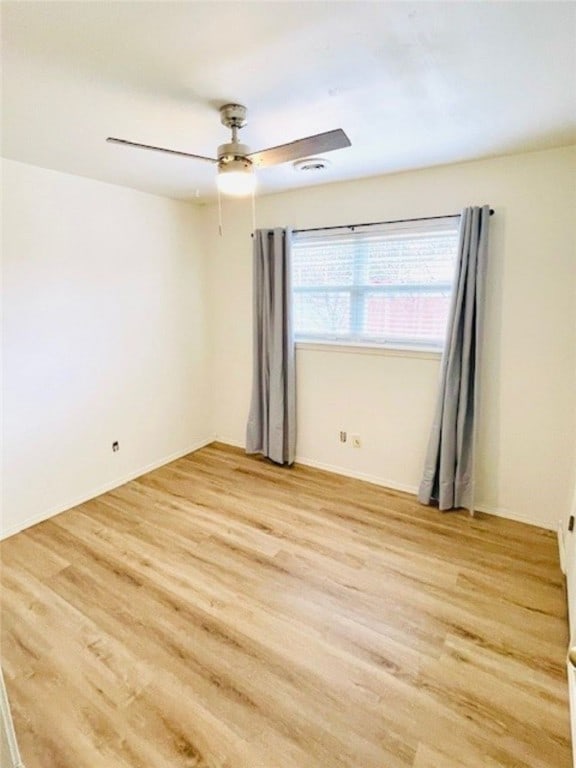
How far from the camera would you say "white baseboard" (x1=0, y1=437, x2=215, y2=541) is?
2662 mm

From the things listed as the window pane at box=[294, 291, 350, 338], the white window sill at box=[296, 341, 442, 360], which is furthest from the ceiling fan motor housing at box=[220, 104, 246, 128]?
the white window sill at box=[296, 341, 442, 360]

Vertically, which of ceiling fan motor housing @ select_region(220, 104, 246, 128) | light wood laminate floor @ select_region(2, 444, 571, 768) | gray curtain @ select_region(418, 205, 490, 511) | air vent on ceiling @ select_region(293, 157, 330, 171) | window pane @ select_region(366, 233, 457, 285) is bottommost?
light wood laminate floor @ select_region(2, 444, 571, 768)

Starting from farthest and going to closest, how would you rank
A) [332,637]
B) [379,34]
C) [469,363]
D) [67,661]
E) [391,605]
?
[469,363]
[391,605]
[332,637]
[67,661]
[379,34]

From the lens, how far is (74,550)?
2461mm

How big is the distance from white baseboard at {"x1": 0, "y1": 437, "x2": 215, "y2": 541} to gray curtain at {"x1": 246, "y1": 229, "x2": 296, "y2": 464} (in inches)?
27.6

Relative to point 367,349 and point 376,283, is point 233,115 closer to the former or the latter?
point 376,283

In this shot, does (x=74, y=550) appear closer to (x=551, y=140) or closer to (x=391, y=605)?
(x=391, y=605)

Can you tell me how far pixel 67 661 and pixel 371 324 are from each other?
277cm

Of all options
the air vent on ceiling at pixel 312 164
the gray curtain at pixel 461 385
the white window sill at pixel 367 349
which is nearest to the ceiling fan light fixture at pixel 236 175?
the air vent on ceiling at pixel 312 164

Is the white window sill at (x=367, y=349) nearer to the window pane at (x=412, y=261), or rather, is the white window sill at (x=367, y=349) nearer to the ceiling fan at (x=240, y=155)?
the window pane at (x=412, y=261)

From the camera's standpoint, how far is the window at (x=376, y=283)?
111 inches

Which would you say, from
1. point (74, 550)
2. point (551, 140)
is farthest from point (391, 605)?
point (551, 140)

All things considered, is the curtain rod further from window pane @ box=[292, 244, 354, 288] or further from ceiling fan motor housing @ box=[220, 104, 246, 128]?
ceiling fan motor housing @ box=[220, 104, 246, 128]

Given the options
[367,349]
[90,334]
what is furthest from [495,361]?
[90,334]
